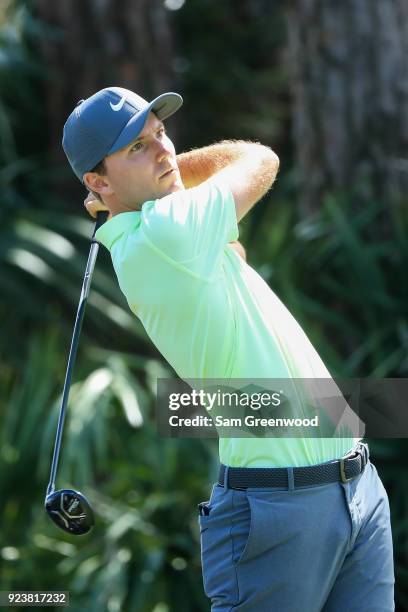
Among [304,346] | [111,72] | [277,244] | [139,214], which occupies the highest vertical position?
[111,72]

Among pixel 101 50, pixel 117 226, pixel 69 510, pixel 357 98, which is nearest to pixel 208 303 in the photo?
pixel 117 226

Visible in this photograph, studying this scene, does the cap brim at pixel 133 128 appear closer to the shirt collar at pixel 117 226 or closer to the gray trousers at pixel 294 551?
the shirt collar at pixel 117 226

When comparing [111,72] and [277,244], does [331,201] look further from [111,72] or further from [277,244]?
[111,72]

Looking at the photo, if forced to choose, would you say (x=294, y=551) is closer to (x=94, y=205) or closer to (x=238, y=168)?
(x=238, y=168)

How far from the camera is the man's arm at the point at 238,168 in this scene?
10.1ft

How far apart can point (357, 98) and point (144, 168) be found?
312 centimetres

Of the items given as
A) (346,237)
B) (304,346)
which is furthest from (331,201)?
(304,346)

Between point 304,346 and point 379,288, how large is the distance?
2559mm

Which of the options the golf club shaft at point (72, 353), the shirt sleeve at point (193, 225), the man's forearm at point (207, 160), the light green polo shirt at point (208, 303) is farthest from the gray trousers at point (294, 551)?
the man's forearm at point (207, 160)

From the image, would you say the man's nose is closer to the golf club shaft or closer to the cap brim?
the cap brim

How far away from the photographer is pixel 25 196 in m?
7.24

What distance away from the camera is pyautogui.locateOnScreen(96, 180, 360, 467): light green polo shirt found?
286 centimetres

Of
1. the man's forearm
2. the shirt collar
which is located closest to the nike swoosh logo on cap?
the shirt collar

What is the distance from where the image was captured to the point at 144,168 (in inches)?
120
